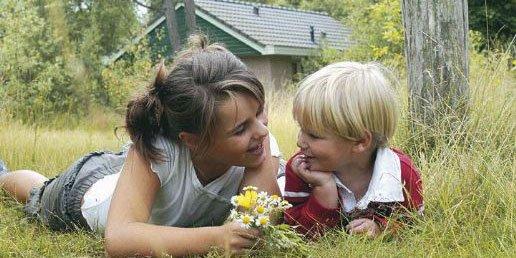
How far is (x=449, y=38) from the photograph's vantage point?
166 inches

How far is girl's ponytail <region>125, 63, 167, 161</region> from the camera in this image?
2827 mm

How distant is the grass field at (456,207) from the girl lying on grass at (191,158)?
34 centimetres

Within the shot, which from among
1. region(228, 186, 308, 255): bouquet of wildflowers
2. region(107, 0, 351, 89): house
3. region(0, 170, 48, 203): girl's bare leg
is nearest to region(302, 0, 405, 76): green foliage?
region(107, 0, 351, 89): house

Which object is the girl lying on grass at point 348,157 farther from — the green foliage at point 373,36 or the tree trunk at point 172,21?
the tree trunk at point 172,21

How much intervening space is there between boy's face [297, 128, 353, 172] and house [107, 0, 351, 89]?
18.9 metres

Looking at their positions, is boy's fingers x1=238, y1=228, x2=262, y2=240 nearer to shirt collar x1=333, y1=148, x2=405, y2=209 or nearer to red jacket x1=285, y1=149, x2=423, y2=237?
red jacket x1=285, y1=149, x2=423, y2=237

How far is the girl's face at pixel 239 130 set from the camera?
8.84 feet

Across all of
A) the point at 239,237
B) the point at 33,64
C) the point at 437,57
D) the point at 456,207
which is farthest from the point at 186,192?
the point at 33,64

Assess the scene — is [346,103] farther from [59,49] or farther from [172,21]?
[172,21]

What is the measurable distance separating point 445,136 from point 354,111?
52.1 inches

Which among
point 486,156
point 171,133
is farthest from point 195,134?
point 486,156

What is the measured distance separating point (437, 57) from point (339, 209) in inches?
66.4

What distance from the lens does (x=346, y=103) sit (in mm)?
2783

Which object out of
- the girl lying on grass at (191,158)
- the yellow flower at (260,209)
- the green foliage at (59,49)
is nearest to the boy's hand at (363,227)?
the girl lying on grass at (191,158)
